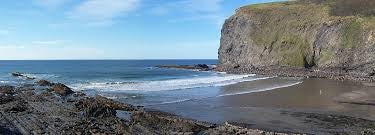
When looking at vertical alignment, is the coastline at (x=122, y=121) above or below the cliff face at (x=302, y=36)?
below

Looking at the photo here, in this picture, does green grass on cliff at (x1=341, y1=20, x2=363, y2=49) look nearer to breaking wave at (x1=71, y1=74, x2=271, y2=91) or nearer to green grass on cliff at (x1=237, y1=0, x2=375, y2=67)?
green grass on cliff at (x1=237, y1=0, x2=375, y2=67)

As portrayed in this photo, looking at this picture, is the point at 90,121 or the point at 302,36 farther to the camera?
the point at 302,36

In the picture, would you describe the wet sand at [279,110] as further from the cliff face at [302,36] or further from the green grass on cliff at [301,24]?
the green grass on cliff at [301,24]

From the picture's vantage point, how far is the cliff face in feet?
236

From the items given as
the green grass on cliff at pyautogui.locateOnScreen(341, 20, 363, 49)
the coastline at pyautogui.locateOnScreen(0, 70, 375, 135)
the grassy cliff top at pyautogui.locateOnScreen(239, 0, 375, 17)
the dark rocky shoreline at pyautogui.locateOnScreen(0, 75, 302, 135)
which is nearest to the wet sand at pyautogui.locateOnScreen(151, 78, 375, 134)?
the coastline at pyautogui.locateOnScreen(0, 70, 375, 135)

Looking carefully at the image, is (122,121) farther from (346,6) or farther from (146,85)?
(346,6)

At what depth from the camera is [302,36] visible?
276 ft

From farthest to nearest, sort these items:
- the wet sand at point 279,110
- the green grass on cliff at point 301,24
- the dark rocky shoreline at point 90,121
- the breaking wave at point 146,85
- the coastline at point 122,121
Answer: the green grass on cliff at point 301,24, the breaking wave at point 146,85, the wet sand at point 279,110, the coastline at point 122,121, the dark rocky shoreline at point 90,121

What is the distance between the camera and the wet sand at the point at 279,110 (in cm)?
2552

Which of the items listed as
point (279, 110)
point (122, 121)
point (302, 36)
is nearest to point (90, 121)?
point (122, 121)

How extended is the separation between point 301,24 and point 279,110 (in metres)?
57.1

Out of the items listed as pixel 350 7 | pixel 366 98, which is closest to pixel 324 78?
pixel 350 7

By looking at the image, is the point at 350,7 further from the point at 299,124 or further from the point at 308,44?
the point at 299,124

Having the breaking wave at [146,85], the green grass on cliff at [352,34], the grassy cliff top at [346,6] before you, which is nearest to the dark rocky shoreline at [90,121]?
the breaking wave at [146,85]
